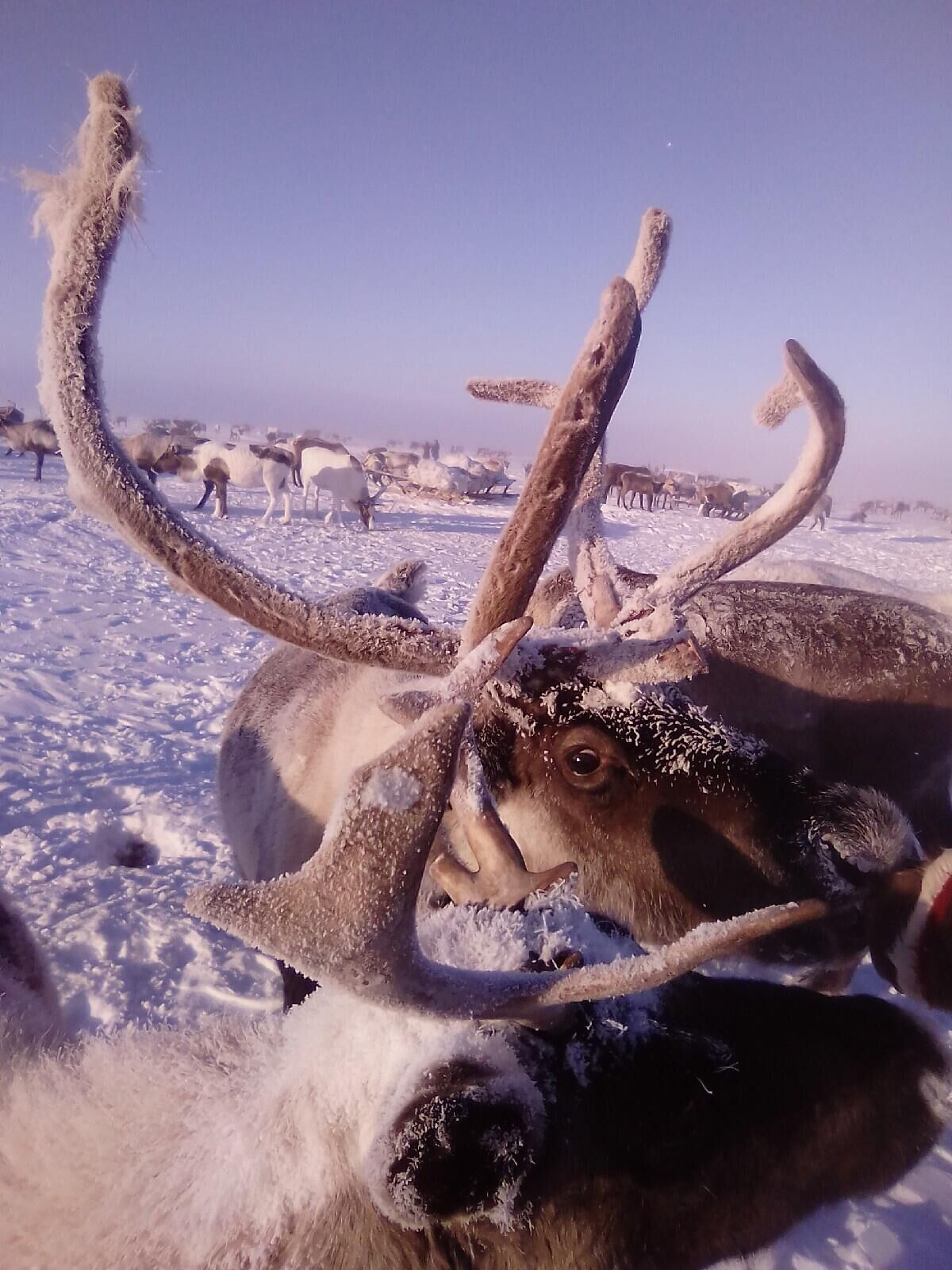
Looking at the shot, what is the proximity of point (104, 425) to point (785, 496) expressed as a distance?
94.0 inches

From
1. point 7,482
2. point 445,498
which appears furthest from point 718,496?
point 7,482

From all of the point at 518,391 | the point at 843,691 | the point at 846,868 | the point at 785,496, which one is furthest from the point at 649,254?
the point at 843,691

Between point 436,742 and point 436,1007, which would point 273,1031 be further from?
point 436,742

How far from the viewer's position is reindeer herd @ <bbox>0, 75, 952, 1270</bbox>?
114 cm

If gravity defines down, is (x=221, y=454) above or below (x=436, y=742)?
below

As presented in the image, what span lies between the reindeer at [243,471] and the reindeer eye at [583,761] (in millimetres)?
16834

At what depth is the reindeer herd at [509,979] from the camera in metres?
1.14

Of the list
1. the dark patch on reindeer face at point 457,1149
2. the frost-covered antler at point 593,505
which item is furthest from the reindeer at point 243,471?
the dark patch on reindeer face at point 457,1149

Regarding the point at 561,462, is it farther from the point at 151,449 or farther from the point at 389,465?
the point at 389,465

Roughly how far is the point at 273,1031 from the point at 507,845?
0.71 meters

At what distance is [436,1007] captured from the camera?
1163 mm

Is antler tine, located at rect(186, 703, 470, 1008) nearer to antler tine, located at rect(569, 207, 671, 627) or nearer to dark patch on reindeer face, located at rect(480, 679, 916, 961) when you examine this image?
dark patch on reindeer face, located at rect(480, 679, 916, 961)

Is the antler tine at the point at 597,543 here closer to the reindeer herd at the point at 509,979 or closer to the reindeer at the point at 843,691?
the reindeer herd at the point at 509,979

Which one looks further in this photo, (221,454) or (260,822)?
(221,454)
